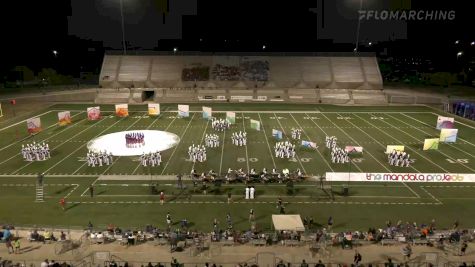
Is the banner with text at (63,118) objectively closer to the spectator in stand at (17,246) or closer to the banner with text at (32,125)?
the banner with text at (32,125)

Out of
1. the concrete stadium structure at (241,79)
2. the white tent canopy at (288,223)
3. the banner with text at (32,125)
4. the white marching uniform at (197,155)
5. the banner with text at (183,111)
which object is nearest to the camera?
the white tent canopy at (288,223)

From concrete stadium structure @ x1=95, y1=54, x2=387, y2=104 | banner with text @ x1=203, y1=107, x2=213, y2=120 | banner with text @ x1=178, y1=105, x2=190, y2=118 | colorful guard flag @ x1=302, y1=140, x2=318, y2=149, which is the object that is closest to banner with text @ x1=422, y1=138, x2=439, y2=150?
colorful guard flag @ x1=302, y1=140, x2=318, y2=149

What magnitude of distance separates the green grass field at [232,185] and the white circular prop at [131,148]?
0.89 m

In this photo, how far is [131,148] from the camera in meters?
30.2

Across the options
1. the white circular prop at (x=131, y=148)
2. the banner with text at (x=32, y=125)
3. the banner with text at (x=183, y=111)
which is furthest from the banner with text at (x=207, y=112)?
the banner with text at (x=32, y=125)

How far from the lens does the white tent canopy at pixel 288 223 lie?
15833 mm

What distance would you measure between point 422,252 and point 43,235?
1487cm

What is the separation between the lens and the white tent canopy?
51.9ft

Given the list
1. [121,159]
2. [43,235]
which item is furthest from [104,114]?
[43,235]

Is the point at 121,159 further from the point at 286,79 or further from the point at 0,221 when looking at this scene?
the point at 286,79

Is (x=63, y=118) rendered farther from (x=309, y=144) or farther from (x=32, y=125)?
(x=309, y=144)

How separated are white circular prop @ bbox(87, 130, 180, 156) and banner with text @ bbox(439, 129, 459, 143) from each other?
21.1 m

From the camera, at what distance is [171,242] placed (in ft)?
49.4

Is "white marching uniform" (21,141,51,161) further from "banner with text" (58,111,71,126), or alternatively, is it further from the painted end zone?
the painted end zone
